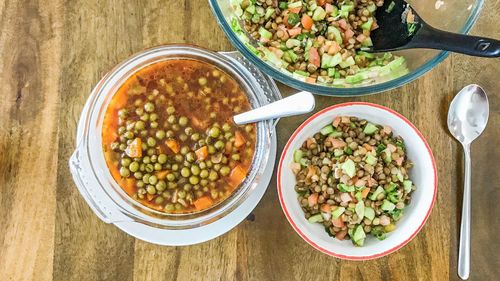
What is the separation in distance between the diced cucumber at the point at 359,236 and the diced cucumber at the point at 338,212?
8cm

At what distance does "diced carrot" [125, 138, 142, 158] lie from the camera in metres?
2.00

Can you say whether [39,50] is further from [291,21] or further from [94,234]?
[291,21]

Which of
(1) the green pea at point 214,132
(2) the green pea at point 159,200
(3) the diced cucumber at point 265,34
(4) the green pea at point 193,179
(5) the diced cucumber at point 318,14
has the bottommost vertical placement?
(2) the green pea at point 159,200

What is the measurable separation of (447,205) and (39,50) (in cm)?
146

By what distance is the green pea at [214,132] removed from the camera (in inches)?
78.8

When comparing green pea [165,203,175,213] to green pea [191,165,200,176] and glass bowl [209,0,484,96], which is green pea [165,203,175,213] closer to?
green pea [191,165,200,176]

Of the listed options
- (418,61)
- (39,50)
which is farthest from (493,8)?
(39,50)

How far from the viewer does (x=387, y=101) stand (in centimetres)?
214

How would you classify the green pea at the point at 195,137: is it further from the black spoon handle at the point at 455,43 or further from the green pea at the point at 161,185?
the black spoon handle at the point at 455,43

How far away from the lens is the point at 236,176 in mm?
2037

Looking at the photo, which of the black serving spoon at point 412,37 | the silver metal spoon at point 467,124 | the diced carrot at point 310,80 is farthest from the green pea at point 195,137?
the silver metal spoon at point 467,124

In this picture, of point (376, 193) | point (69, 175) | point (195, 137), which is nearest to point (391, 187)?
point (376, 193)

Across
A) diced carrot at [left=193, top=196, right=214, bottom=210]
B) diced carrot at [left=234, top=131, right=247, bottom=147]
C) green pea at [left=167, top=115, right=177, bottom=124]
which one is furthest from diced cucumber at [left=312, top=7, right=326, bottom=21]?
diced carrot at [left=193, top=196, right=214, bottom=210]

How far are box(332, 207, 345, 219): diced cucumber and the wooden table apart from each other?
0.56ft
